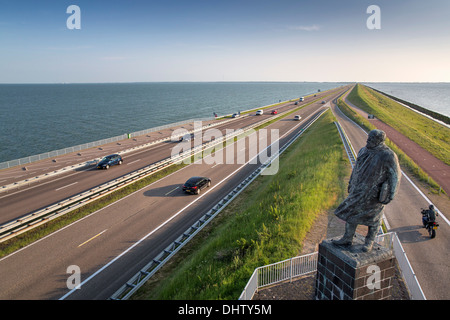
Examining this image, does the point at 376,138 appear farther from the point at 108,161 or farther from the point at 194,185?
the point at 108,161

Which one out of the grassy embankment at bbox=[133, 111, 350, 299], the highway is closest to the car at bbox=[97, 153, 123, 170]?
the highway

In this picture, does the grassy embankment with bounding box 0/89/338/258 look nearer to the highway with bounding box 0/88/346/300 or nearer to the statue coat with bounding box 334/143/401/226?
the highway with bounding box 0/88/346/300

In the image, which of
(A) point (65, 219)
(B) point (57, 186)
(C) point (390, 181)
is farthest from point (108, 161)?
(C) point (390, 181)

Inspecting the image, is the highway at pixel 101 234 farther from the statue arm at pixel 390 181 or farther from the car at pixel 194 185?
the statue arm at pixel 390 181

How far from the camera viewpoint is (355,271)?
301 inches

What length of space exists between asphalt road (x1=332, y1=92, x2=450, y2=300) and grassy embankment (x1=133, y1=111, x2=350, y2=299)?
3.88m

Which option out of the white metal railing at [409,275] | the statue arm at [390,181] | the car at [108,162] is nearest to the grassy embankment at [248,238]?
the white metal railing at [409,275]

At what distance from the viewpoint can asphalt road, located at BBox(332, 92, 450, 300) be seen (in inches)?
419

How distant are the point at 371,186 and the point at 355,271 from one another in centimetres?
251
